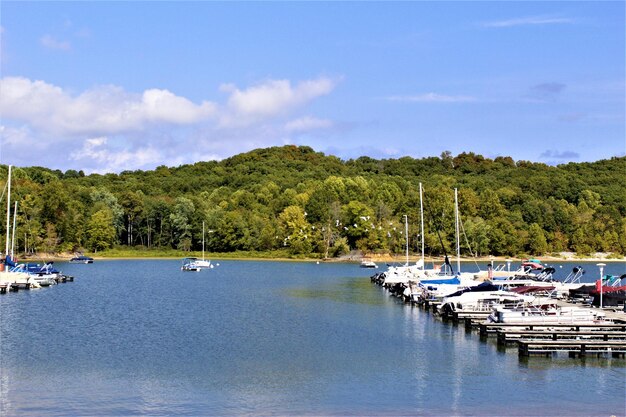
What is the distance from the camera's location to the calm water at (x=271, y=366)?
25.9m

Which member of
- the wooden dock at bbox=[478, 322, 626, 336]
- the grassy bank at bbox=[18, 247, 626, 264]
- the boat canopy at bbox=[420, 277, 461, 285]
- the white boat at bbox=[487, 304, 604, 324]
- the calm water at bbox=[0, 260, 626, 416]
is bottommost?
the calm water at bbox=[0, 260, 626, 416]

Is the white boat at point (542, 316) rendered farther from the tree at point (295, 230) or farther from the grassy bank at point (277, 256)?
the tree at point (295, 230)

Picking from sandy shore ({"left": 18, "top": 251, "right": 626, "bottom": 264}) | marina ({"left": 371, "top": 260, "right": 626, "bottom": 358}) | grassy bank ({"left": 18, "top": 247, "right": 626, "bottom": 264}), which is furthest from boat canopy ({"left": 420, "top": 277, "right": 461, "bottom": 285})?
grassy bank ({"left": 18, "top": 247, "right": 626, "bottom": 264})

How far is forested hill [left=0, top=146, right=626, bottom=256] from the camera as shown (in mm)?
128625

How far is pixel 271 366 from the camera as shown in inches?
1271

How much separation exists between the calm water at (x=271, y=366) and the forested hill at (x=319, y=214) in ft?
247

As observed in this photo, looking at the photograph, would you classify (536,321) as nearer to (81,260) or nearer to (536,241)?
(81,260)

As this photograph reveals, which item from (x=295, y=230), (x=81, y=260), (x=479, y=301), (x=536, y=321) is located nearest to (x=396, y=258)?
(x=295, y=230)

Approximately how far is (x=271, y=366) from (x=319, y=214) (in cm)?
10577

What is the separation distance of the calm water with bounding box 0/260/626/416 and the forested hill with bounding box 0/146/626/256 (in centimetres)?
7531

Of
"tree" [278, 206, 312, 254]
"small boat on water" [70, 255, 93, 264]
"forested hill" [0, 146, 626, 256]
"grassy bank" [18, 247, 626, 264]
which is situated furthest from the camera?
"tree" [278, 206, 312, 254]

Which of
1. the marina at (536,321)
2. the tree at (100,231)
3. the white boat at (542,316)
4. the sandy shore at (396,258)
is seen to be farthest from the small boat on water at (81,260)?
the white boat at (542,316)

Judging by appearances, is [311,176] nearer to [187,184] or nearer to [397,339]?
[187,184]

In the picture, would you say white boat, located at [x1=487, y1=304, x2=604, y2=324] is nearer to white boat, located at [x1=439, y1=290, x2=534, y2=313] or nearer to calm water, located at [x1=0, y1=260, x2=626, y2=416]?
calm water, located at [x1=0, y1=260, x2=626, y2=416]
